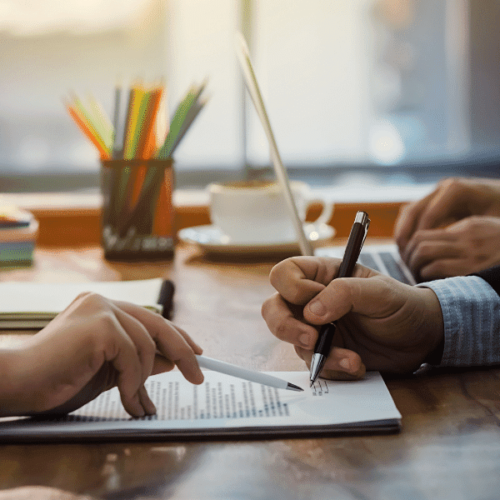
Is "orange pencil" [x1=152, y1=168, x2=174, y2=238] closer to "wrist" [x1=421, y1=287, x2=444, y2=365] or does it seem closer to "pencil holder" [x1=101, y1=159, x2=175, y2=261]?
"pencil holder" [x1=101, y1=159, x2=175, y2=261]

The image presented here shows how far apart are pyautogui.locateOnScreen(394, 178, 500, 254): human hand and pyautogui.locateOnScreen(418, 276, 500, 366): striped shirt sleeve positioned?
43 cm

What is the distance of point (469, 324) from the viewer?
58cm

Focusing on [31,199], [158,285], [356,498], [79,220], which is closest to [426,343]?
[356,498]

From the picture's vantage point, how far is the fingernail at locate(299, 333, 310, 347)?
0.54 m

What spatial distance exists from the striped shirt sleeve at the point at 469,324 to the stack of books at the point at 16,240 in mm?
808

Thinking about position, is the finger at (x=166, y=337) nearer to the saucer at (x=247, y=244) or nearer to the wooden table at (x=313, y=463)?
the wooden table at (x=313, y=463)

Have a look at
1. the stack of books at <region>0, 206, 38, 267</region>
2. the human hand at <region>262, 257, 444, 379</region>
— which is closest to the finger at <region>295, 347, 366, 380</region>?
the human hand at <region>262, 257, 444, 379</region>

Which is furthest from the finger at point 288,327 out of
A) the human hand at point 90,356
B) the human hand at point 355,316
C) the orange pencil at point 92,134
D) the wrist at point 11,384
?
the orange pencil at point 92,134

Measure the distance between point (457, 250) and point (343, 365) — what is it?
0.41 m

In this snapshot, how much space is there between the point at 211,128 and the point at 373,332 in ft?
5.02

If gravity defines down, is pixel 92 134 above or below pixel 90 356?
above

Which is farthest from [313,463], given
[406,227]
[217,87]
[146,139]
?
[217,87]

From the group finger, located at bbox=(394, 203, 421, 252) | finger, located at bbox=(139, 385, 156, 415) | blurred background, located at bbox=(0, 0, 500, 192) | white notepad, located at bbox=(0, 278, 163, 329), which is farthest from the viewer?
blurred background, located at bbox=(0, 0, 500, 192)

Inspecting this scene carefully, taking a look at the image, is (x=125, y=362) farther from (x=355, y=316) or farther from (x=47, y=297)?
(x=47, y=297)
